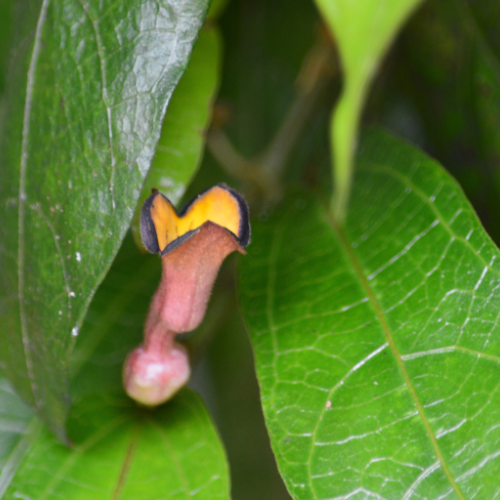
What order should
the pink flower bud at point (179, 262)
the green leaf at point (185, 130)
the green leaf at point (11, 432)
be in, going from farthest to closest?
the green leaf at point (11, 432) → the green leaf at point (185, 130) → the pink flower bud at point (179, 262)

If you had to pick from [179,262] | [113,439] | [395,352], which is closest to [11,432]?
[113,439]

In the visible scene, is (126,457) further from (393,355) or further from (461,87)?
(461,87)

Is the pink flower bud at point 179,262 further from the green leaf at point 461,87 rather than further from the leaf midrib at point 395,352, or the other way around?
the green leaf at point 461,87

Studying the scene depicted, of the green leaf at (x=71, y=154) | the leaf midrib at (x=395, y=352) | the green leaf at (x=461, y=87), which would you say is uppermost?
the green leaf at (x=461, y=87)

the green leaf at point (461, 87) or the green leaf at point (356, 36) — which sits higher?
the green leaf at point (461, 87)

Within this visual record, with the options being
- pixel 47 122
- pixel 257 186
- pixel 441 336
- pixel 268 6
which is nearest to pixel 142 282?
pixel 257 186

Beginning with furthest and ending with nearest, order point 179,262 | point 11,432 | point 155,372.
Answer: point 11,432 → point 155,372 → point 179,262

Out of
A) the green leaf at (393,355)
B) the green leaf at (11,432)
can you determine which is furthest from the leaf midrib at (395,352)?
the green leaf at (11,432)
